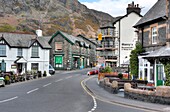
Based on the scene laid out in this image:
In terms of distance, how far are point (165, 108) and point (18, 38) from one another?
43388mm

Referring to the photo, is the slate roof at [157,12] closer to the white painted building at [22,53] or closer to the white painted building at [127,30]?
the white painted building at [22,53]

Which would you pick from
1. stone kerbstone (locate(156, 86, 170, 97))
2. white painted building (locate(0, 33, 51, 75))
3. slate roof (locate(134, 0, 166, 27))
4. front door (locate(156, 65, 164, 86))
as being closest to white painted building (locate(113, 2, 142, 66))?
white painted building (locate(0, 33, 51, 75))

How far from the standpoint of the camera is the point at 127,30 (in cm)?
6688

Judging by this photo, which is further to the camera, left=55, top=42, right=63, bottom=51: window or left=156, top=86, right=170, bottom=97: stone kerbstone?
left=55, top=42, right=63, bottom=51: window

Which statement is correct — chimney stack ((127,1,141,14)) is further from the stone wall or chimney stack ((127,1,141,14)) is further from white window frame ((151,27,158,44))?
the stone wall

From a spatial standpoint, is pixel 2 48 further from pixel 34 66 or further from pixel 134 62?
pixel 134 62

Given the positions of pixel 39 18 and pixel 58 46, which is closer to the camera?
pixel 58 46

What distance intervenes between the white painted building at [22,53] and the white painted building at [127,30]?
16405mm

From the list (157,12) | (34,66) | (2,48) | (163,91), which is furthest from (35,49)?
(163,91)

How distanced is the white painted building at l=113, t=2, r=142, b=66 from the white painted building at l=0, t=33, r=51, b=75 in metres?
16.4

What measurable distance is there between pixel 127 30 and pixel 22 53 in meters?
Answer: 23.3

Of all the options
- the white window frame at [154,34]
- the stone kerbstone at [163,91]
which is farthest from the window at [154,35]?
the stone kerbstone at [163,91]

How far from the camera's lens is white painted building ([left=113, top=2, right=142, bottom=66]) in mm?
63062

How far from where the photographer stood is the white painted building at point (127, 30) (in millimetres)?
63062
